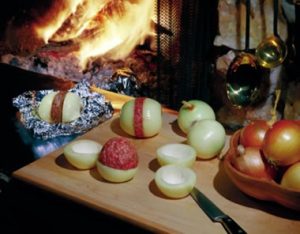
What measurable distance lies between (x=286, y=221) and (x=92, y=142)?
1.45 feet

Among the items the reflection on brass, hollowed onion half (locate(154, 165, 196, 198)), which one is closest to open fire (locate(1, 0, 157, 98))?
Answer: the reflection on brass

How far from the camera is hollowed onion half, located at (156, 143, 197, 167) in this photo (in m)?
1.09

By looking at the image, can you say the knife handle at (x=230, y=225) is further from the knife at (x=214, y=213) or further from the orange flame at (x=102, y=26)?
the orange flame at (x=102, y=26)

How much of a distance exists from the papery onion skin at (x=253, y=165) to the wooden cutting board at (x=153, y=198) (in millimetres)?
66

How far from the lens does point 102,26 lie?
→ 196cm

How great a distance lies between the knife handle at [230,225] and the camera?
0.91m

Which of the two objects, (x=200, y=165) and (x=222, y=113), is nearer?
(x=200, y=165)

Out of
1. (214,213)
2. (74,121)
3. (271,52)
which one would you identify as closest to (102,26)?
(74,121)

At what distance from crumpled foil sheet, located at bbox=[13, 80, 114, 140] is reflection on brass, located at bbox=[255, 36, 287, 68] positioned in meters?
0.43

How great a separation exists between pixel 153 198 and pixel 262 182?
21 centimetres

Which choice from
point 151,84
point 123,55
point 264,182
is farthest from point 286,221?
point 123,55

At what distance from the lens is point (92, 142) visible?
116 centimetres

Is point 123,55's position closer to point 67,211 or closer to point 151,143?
point 151,143

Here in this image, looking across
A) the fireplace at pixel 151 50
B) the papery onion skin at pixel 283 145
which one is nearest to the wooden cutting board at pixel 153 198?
the papery onion skin at pixel 283 145
